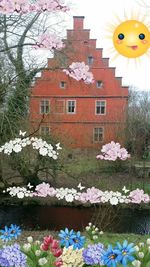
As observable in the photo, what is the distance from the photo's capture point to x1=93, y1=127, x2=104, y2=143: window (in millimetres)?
19320

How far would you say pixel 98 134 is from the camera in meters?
19.9

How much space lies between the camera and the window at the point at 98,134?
1932 cm

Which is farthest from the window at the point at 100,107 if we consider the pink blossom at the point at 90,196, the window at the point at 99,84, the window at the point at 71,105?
the pink blossom at the point at 90,196

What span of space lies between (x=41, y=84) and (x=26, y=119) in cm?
830

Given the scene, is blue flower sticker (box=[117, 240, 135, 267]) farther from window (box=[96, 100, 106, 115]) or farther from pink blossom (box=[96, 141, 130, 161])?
window (box=[96, 100, 106, 115])

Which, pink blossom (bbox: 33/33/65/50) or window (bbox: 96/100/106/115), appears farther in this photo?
window (bbox: 96/100/106/115)
